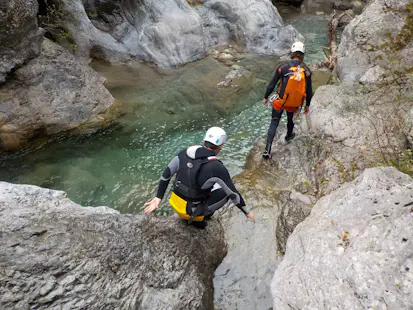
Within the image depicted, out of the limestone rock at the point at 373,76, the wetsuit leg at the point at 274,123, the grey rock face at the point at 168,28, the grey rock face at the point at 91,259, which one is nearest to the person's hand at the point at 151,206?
the grey rock face at the point at 91,259

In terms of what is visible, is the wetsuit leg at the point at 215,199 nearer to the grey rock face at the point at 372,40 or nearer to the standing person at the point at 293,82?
the standing person at the point at 293,82

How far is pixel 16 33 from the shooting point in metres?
8.01

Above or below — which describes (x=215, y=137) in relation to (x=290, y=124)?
above

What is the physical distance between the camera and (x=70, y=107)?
9.30 meters

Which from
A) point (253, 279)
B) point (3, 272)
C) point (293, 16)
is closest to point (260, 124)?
point (253, 279)

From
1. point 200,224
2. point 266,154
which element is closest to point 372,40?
point 266,154

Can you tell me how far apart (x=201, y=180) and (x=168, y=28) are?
42.1 ft

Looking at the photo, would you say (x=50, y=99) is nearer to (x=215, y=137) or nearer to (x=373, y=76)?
(x=215, y=137)

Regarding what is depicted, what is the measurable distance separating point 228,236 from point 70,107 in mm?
7044

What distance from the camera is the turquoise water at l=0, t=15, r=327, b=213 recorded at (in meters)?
7.19

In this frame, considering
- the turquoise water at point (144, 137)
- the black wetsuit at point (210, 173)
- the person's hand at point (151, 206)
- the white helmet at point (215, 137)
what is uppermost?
the white helmet at point (215, 137)

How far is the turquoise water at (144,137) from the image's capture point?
719cm

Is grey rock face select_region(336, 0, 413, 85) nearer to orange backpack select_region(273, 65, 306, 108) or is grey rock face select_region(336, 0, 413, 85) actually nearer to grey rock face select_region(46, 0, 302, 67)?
orange backpack select_region(273, 65, 306, 108)

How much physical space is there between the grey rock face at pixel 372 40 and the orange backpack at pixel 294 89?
15.0 feet
